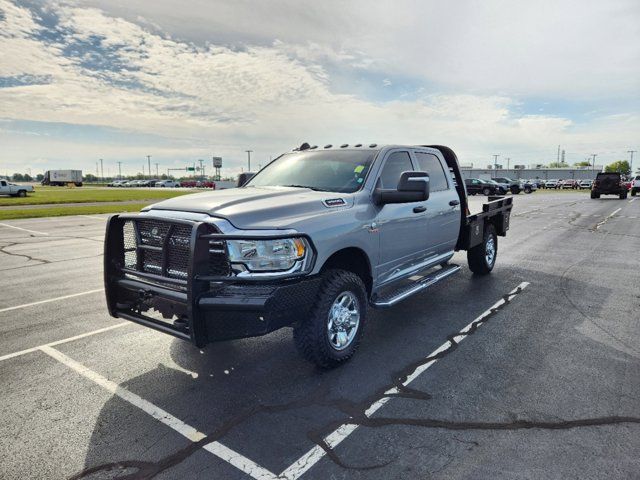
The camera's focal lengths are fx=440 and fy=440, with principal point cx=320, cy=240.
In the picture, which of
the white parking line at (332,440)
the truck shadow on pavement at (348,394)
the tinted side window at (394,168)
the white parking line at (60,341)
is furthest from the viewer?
the tinted side window at (394,168)

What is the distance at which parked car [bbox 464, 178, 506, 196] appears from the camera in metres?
40.6

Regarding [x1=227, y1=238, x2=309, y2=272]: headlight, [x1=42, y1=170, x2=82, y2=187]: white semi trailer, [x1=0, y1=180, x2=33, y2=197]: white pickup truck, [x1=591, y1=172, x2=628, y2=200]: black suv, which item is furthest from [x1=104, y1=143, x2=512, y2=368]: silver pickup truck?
[x1=42, y1=170, x2=82, y2=187]: white semi trailer

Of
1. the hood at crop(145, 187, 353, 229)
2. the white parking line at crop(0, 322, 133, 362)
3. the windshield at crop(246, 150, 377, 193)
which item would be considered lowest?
the white parking line at crop(0, 322, 133, 362)

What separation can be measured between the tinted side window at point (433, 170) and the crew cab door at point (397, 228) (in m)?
0.36

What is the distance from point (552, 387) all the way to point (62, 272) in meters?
8.10

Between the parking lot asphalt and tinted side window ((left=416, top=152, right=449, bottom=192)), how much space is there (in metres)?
1.62

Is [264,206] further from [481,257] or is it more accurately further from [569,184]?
[569,184]

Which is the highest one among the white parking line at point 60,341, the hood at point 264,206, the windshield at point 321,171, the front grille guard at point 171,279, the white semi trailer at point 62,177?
the white semi trailer at point 62,177

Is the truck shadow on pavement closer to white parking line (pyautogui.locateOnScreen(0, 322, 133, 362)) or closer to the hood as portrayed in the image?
white parking line (pyautogui.locateOnScreen(0, 322, 133, 362))

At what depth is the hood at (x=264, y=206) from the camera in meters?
3.46

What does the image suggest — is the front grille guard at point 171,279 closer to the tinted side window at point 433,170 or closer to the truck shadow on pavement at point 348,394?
the truck shadow on pavement at point 348,394

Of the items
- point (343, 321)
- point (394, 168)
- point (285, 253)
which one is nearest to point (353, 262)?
point (343, 321)

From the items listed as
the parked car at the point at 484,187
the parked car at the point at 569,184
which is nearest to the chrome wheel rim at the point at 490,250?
the parked car at the point at 484,187

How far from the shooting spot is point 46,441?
2934mm
